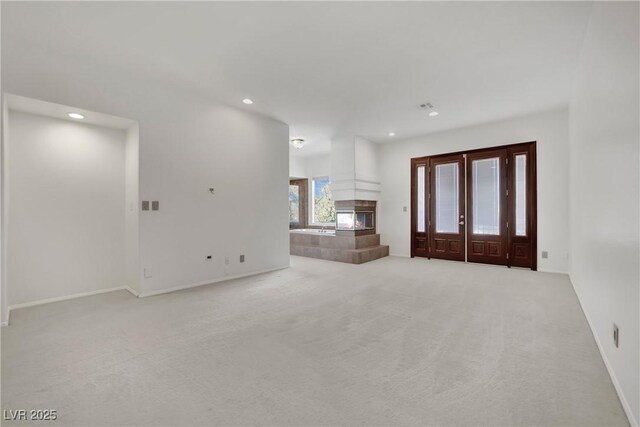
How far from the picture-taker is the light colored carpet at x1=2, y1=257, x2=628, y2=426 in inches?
66.1

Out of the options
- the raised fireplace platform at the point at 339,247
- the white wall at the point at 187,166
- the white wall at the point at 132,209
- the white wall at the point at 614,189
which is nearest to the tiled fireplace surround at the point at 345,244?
the raised fireplace platform at the point at 339,247

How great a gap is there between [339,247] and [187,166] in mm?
3769

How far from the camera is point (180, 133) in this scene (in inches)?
171

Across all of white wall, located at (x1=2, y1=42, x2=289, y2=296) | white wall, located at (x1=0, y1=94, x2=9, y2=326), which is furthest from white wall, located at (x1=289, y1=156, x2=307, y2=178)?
white wall, located at (x1=0, y1=94, x2=9, y2=326)

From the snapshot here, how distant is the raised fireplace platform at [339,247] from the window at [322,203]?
2.37m

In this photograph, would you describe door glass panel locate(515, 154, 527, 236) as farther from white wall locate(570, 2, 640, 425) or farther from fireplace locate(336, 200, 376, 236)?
fireplace locate(336, 200, 376, 236)

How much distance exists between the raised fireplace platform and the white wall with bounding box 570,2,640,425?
4.00 m

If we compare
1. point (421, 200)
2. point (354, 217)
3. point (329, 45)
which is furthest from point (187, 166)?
point (421, 200)

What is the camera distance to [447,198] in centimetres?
664

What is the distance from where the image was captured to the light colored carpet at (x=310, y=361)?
66.1 inches

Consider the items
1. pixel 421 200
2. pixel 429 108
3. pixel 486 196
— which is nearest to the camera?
pixel 429 108

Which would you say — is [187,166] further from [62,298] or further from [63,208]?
[62,298]

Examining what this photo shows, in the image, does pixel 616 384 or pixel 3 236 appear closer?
pixel 616 384

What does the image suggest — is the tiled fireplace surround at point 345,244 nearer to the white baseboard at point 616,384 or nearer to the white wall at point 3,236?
the white baseboard at point 616,384
